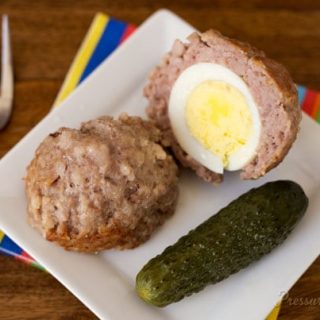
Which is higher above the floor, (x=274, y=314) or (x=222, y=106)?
(x=222, y=106)

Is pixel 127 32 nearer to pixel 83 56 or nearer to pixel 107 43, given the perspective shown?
pixel 107 43

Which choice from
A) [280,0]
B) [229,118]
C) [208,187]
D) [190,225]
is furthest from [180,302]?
[280,0]

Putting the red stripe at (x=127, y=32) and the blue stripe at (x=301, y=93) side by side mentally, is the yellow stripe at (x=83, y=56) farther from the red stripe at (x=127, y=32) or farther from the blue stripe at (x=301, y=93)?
the blue stripe at (x=301, y=93)

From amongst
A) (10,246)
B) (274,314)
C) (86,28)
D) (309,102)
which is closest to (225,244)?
(274,314)

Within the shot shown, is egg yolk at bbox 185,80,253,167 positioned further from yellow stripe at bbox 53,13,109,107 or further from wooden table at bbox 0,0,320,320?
wooden table at bbox 0,0,320,320

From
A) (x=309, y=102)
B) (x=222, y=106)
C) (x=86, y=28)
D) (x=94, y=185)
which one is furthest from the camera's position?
(x=86, y=28)

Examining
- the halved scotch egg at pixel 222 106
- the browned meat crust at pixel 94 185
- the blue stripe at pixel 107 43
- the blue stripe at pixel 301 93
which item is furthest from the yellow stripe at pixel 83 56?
the blue stripe at pixel 301 93

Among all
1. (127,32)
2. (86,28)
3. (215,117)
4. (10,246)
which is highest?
(215,117)
